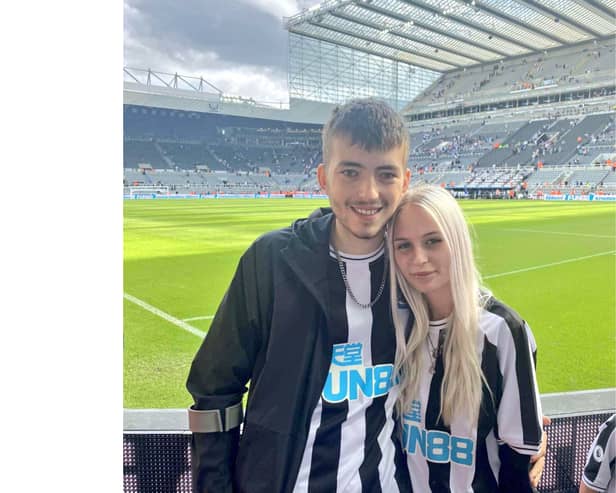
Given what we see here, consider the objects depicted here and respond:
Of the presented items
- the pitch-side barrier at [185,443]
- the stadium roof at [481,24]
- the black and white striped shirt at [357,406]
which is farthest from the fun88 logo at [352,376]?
the stadium roof at [481,24]

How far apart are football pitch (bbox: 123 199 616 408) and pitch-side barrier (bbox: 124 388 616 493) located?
0.66m

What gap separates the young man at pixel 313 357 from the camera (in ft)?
4.08

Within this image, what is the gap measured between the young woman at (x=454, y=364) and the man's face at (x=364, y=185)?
6 centimetres

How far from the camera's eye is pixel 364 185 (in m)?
1.24

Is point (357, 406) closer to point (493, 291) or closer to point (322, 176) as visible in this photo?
point (322, 176)

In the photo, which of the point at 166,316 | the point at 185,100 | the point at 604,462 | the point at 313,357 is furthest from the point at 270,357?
the point at 185,100

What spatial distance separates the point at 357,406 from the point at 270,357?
0.26 metres

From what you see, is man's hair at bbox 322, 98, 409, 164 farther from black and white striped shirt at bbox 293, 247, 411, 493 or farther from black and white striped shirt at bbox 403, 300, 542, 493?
black and white striped shirt at bbox 403, 300, 542, 493

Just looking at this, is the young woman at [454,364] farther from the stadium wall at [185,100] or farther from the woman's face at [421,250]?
the stadium wall at [185,100]

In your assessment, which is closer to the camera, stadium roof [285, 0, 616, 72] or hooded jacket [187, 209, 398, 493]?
hooded jacket [187, 209, 398, 493]

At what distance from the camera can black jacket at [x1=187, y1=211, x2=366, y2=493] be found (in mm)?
1243

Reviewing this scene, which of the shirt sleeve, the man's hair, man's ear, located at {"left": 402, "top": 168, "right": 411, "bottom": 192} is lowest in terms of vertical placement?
the shirt sleeve

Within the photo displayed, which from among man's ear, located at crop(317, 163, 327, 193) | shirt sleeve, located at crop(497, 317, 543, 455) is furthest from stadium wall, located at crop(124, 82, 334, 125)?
shirt sleeve, located at crop(497, 317, 543, 455)
